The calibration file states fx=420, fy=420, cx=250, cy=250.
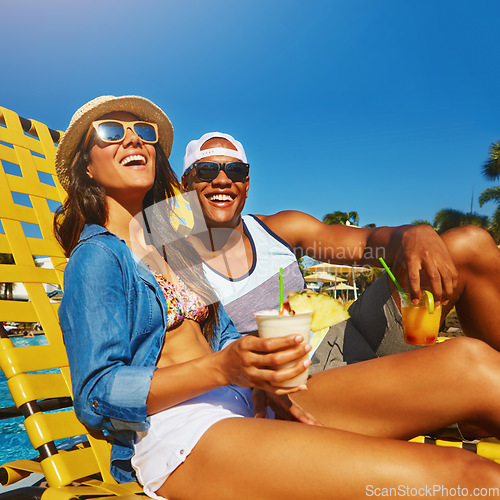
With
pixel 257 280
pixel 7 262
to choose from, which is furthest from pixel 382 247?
pixel 7 262

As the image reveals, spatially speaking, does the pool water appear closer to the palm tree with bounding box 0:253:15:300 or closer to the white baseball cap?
the palm tree with bounding box 0:253:15:300

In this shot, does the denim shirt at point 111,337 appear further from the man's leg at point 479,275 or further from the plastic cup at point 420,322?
the man's leg at point 479,275

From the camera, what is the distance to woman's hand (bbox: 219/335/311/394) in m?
1.19

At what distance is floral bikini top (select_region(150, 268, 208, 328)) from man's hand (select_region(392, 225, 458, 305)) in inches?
38.6

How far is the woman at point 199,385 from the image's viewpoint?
3.84 feet

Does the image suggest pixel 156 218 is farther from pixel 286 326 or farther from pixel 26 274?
pixel 286 326

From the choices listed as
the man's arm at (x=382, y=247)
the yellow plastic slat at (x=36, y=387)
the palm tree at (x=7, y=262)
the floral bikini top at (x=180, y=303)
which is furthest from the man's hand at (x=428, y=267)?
the palm tree at (x=7, y=262)

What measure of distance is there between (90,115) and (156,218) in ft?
1.99

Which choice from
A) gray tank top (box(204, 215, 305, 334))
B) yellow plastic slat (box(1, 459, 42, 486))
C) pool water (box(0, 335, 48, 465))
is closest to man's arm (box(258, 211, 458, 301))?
gray tank top (box(204, 215, 305, 334))

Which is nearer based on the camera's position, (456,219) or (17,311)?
(17,311)

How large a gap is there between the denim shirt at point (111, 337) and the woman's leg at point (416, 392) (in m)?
0.73

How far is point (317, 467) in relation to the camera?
1162 millimetres

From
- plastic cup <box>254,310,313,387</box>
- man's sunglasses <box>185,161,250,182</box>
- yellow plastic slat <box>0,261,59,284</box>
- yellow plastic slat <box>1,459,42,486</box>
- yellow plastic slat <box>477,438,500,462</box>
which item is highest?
man's sunglasses <box>185,161,250,182</box>

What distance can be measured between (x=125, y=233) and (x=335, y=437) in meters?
1.33
